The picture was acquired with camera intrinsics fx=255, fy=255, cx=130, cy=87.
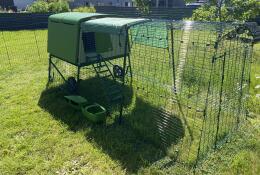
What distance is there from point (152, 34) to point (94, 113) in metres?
2.42

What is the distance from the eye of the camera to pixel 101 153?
5.16 m

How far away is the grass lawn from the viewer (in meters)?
4.71

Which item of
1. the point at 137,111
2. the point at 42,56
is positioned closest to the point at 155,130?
the point at 137,111

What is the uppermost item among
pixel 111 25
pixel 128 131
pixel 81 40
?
pixel 111 25

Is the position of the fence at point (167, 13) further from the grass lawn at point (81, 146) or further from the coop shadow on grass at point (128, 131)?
the coop shadow on grass at point (128, 131)

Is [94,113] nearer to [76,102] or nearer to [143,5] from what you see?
[76,102]

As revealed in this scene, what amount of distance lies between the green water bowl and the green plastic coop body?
1.45 m

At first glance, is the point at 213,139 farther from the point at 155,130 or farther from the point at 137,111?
the point at 137,111

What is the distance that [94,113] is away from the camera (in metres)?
6.29

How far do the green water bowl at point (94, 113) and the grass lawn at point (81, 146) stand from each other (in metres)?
0.16

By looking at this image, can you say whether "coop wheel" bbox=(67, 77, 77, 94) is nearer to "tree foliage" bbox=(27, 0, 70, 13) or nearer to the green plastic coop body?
the green plastic coop body

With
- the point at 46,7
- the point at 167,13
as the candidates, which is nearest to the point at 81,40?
the point at 46,7

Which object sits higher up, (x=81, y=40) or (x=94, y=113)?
(x=81, y=40)

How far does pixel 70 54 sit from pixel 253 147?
5.21m
